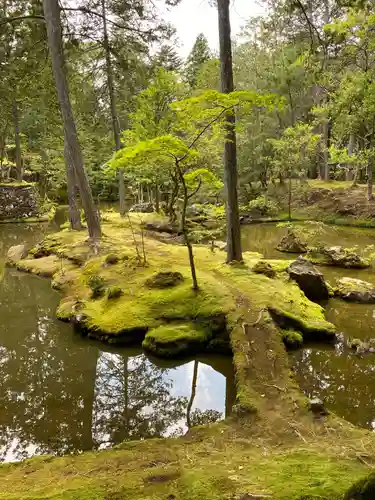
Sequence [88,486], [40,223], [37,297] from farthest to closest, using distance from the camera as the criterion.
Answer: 1. [40,223]
2. [37,297]
3. [88,486]

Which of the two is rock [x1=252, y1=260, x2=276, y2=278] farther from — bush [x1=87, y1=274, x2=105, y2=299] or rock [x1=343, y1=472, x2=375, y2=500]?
rock [x1=343, y1=472, x2=375, y2=500]

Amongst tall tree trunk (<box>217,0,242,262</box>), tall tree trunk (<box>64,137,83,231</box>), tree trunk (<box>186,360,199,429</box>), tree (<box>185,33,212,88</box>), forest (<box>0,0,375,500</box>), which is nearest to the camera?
forest (<box>0,0,375,500</box>)

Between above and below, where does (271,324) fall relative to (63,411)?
above

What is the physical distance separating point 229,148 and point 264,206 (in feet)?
50.3

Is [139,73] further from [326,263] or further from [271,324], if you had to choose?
[271,324]

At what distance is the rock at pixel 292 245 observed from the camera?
1460 cm

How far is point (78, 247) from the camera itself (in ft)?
40.9

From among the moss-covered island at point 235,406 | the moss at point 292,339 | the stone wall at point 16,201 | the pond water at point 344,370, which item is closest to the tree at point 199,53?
the stone wall at point 16,201

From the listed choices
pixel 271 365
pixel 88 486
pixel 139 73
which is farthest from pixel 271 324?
pixel 139 73

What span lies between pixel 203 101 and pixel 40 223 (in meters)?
18.9

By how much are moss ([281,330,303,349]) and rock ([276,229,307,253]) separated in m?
7.94

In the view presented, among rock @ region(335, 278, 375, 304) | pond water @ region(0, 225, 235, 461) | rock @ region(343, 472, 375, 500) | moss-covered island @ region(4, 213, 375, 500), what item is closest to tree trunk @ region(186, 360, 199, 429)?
pond water @ region(0, 225, 235, 461)

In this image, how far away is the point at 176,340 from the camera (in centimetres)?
663

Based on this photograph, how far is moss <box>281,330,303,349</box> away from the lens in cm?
689
